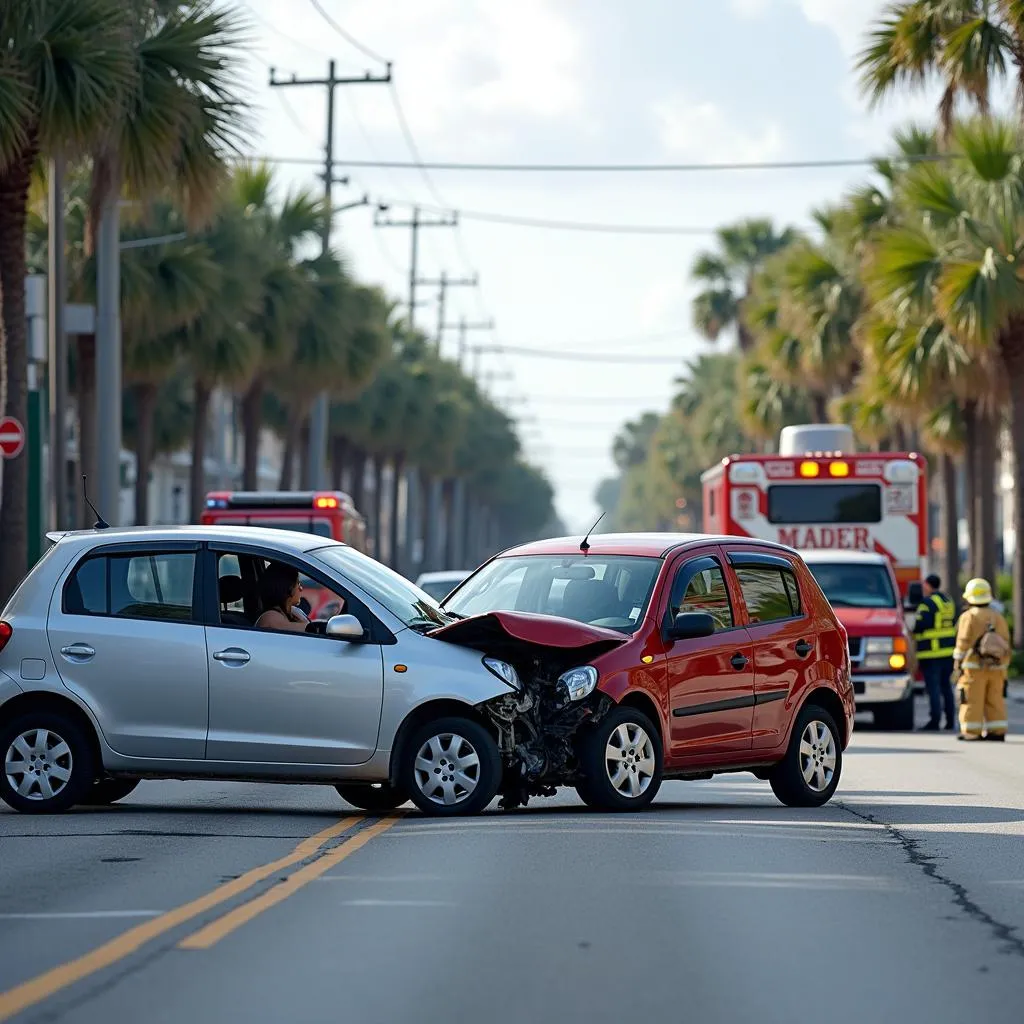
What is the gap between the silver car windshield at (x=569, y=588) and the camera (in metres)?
13.4

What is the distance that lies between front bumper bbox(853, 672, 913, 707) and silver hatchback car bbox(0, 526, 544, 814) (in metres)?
11.0

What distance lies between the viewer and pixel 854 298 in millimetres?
48031

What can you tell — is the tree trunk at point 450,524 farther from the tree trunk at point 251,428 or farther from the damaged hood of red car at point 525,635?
the damaged hood of red car at point 525,635

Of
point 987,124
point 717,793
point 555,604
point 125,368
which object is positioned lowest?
point 717,793

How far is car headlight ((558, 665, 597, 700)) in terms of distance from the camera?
12.6 metres

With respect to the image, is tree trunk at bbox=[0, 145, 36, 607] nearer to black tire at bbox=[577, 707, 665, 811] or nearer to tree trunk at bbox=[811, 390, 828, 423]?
black tire at bbox=[577, 707, 665, 811]

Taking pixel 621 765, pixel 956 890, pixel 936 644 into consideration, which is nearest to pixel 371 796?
pixel 621 765

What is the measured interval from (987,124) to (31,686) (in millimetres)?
23656

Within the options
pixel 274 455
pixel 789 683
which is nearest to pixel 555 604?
pixel 789 683

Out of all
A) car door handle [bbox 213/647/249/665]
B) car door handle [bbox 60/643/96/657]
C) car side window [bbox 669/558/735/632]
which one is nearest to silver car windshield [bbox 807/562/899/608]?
car side window [bbox 669/558/735/632]

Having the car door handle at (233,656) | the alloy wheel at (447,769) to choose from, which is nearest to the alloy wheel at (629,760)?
the alloy wheel at (447,769)

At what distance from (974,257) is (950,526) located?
14.2 m

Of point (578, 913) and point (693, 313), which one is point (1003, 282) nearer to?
point (578, 913)

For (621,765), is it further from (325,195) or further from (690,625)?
(325,195)
